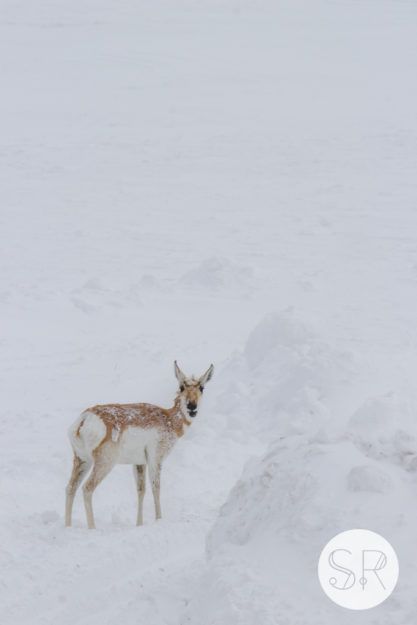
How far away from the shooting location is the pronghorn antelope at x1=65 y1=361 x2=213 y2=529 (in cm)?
1137

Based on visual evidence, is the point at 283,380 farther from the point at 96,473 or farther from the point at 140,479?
the point at 96,473

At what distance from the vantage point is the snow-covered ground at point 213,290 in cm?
787

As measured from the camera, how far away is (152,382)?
54.5ft

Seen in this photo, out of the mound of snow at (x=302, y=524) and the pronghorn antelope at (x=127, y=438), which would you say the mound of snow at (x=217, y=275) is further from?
the mound of snow at (x=302, y=524)

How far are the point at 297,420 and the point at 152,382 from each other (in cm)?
278

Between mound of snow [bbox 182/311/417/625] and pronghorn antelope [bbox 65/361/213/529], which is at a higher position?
mound of snow [bbox 182/311/417/625]

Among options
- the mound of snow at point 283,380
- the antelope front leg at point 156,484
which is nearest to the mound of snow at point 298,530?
the antelope front leg at point 156,484

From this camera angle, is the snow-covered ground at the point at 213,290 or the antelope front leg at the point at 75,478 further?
the antelope front leg at the point at 75,478

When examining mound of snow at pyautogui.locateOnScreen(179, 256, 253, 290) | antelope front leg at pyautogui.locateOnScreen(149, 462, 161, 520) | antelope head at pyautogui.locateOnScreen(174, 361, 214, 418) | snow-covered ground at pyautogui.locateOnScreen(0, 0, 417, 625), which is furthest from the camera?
mound of snow at pyautogui.locateOnScreen(179, 256, 253, 290)

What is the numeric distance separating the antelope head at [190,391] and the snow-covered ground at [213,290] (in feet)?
4.14

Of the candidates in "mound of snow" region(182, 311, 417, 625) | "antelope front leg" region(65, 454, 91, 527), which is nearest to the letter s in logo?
"mound of snow" region(182, 311, 417, 625)

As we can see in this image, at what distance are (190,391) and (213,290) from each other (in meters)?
9.06

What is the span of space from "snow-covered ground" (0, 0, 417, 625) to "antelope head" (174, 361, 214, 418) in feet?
4.14

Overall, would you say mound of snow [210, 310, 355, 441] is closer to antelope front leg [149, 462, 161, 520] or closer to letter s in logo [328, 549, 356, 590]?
antelope front leg [149, 462, 161, 520]
